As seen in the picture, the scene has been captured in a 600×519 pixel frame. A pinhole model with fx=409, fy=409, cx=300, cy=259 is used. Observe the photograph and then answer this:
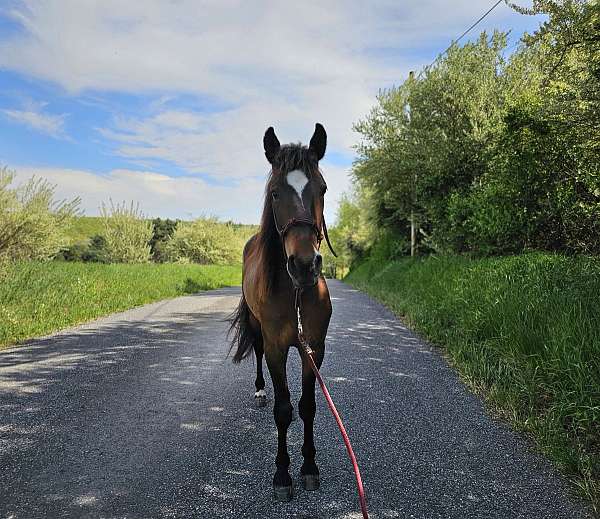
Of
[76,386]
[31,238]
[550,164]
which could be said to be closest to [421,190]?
[550,164]

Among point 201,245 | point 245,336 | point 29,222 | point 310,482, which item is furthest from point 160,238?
Answer: point 310,482

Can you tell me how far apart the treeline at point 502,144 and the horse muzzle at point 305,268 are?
4.28 metres

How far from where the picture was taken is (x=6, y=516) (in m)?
2.46

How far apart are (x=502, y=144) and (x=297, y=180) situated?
791 centimetres

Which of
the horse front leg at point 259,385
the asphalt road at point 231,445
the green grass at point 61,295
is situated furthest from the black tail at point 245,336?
→ the green grass at point 61,295

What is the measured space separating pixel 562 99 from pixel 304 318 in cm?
481

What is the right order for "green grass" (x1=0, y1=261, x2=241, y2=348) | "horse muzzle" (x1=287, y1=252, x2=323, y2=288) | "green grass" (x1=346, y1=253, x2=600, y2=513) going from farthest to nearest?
1. "green grass" (x1=0, y1=261, x2=241, y2=348)
2. "green grass" (x1=346, y1=253, x2=600, y2=513)
3. "horse muzzle" (x1=287, y1=252, x2=323, y2=288)

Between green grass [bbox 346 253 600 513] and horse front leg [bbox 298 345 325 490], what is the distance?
5.63 ft

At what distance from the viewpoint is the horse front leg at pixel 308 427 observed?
2836 mm

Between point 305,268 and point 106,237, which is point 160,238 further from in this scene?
point 305,268

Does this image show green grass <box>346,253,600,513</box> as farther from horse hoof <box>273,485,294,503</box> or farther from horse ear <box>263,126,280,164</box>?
horse ear <box>263,126,280,164</box>

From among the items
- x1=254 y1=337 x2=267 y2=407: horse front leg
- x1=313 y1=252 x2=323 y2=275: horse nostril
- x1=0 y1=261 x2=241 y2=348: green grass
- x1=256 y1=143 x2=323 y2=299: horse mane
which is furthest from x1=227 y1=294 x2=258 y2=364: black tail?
x1=0 y1=261 x2=241 y2=348: green grass

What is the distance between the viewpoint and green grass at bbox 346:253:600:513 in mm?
3150

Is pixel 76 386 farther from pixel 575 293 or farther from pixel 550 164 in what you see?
pixel 550 164
